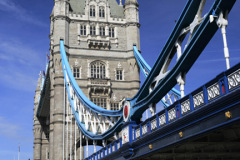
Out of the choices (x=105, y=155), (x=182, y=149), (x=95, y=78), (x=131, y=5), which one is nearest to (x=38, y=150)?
(x=95, y=78)

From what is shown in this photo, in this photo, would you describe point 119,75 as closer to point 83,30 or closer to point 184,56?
point 83,30

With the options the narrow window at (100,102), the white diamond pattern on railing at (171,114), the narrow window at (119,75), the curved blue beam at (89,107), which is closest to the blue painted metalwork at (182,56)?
the white diamond pattern on railing at (171,114)

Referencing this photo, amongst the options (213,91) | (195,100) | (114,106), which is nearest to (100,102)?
(114,106)

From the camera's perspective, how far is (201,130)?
35.6 feet

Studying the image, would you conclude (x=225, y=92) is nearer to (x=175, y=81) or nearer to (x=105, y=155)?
(x=175, y=81)

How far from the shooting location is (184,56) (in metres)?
13.1

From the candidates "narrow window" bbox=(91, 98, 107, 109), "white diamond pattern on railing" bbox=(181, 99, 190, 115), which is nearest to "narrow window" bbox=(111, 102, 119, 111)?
"narrow window" bbox=(91, 98, 107, 109)

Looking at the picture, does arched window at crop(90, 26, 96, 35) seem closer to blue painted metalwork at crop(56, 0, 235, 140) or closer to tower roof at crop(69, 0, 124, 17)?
tower roof at crop(69, 0, 124, 17)

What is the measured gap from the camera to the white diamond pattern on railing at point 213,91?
1035 cm

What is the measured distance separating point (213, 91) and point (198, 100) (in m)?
0.97

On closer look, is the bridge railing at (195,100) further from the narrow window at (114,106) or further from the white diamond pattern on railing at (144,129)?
the narrow window at (114,106)

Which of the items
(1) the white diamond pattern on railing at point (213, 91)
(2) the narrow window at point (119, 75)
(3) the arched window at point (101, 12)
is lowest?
(1) the white diamond pattern on railing at point (213, 91)

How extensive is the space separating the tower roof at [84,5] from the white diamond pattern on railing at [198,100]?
3414cm

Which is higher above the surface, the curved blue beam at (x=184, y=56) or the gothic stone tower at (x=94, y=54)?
the gothic stone tower at (x=94, y=54)
